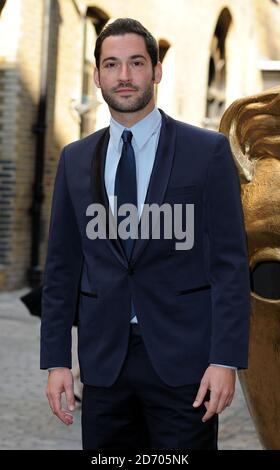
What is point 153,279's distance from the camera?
254 cm

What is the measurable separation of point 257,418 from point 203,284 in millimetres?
842

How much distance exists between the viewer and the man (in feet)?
8.28

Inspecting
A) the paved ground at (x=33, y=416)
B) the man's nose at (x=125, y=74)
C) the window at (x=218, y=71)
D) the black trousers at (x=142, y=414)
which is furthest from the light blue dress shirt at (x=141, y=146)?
the window at (x=218, y=71)

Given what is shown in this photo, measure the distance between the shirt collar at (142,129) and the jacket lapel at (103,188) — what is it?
5cm

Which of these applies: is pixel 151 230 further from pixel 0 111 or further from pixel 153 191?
pixel 0 111

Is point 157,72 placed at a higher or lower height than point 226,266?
higher

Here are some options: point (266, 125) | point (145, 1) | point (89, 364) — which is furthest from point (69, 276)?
point (145, 1)

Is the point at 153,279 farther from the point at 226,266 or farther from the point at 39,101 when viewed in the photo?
the point at 39,101

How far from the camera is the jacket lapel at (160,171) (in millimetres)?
2541

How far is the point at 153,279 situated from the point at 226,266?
0.56 feet

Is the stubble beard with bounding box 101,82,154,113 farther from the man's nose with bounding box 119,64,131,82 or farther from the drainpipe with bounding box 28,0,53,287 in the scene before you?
the drainpipe with bounding box 28,0,53,287

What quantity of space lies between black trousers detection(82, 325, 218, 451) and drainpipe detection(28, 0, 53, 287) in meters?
9.81

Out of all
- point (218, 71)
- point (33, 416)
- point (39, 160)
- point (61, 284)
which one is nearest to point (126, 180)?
point (61, 284)

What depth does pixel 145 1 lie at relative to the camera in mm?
15047
